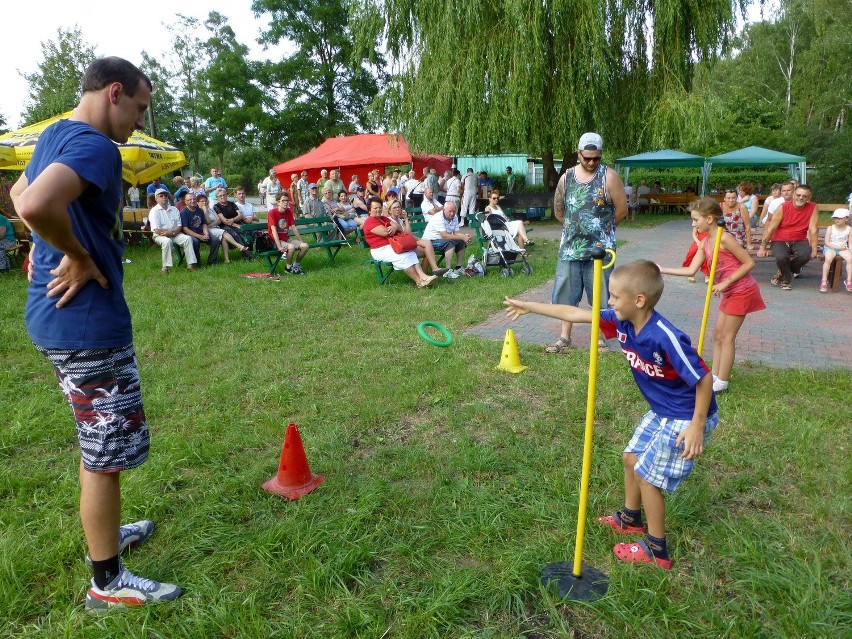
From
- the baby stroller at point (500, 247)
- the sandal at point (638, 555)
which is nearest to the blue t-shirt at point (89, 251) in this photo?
the sandal at point (638, 555)

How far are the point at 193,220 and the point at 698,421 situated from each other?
10.7 meters

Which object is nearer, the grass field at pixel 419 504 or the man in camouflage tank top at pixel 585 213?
the grass field at pixel 419 504

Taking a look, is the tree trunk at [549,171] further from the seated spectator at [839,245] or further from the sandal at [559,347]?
the sandal at [559,347]

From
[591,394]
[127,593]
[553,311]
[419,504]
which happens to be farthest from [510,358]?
[127,593]

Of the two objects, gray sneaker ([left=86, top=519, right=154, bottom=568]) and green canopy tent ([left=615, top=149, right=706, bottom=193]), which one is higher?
green canopy tent ([left=615, top=149, right=706, bottom=193])

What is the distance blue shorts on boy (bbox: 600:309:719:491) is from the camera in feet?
7.86

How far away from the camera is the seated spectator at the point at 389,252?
9031 millimetres

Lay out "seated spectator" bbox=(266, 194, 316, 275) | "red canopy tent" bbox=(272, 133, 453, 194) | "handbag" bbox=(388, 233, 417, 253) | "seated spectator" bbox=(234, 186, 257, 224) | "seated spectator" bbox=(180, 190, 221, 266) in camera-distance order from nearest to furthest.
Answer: "handbag" bbox=(388, 233, 417, 253) → "seated spectator" bbox=(266, 194, 316, 275) → "seated spectator" bbox=(180, 190, 221, 266) → "seated spectator" bbox=(234, 186, 257, 224) → "red canopy tent" bbox=(272, 133, 453, 194)

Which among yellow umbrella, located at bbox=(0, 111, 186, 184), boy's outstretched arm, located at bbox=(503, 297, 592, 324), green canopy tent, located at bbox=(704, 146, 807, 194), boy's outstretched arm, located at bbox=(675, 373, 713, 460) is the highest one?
yellow umbrella, located at bbox=(0, 111, 186, 184)

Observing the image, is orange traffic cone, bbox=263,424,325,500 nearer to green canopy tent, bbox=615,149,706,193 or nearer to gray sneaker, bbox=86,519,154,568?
gray sneaker, bbox=86,519,154,568

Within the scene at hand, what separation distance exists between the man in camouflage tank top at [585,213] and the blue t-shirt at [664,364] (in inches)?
103

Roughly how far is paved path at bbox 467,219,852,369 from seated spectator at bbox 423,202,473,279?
1.66 meters

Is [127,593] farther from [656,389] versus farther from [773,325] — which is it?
[773,325]

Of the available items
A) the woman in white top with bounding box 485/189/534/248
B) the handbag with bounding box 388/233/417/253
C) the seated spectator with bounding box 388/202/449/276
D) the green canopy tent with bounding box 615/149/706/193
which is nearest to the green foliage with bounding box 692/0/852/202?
the green canopy tent with bounding box 615/149/706/193
